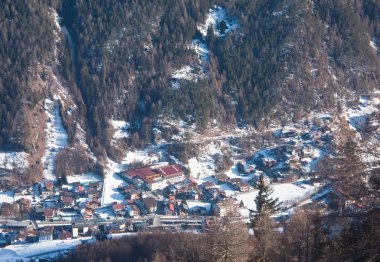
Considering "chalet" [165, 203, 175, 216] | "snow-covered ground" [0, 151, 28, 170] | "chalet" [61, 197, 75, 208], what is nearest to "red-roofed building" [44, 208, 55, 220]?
"chalet" [61, 197, 75, 208]

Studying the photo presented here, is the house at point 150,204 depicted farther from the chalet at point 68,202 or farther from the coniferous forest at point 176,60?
the coniferous forest at point 176,60

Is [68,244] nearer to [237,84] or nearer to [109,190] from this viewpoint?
[109,190]

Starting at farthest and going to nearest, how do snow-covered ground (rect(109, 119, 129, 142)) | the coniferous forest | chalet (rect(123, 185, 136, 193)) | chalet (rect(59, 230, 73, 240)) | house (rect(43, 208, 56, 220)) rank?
the coniferous forest → snow-covered ground (rect(109, 119, 129, 142)) → chalet (rect(123, 185, 136, 193)) → house (rect(43, 208, 56, 220)) → chalet (rect(59, 230, 73, 240))

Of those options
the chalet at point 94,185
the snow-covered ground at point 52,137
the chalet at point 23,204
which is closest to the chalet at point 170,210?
the chalet at point 94,185

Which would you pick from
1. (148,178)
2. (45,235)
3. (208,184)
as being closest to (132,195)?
(148,178)

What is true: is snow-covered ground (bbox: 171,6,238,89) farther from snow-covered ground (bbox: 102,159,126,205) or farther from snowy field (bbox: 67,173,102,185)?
snowy field (bbox: 67,173,102,185)

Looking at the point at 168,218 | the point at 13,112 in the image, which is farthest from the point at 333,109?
the point at 13,112

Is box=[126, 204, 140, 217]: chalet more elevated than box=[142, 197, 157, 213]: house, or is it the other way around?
box=[142, 197, 157, 213]: house
